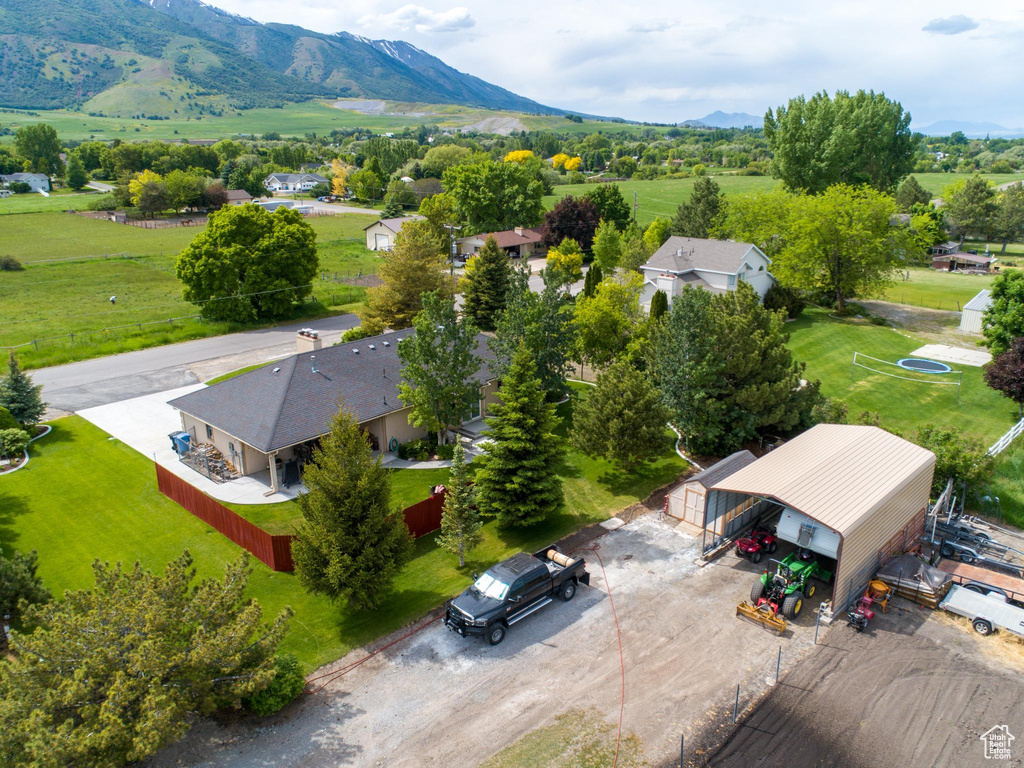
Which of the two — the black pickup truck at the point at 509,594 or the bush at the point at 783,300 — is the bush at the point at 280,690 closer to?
the black pickup truck at the point at 509,594

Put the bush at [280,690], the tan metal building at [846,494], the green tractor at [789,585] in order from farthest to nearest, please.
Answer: the tan metal building at [846,494]
the green tractor at [789,585]
the bush at [280,690]

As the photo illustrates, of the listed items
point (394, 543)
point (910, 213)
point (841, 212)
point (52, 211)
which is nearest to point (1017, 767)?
point (394, 543)

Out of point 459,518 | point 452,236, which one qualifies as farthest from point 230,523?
point 452,236

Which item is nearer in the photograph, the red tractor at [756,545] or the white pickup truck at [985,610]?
the white pickup truck at [985,610]

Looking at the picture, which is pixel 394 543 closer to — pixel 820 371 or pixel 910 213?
pixel 820 371

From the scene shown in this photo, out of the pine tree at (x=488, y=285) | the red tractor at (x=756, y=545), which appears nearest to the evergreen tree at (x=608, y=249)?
the pine tree at (x=488, y=285)

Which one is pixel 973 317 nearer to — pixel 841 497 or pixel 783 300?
pixel 783 300
